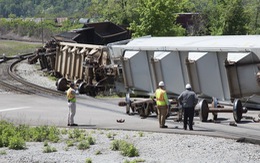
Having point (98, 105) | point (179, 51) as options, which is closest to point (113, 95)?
point (98, 105)

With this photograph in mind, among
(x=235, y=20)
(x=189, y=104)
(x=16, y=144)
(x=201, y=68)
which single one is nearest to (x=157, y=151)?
(x=189, y=104)

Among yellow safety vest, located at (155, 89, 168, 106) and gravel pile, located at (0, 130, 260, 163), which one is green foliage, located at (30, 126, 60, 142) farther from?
yellow safety vest, located at (155, 89, 168, 106)

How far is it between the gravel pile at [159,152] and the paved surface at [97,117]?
899 millimetres

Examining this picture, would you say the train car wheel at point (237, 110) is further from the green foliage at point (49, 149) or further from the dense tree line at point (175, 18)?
the dense tree line at point (175, 18)

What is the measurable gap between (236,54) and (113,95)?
872 cm

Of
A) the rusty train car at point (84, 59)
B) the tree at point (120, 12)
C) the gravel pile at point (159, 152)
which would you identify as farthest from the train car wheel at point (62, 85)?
the tree at point (120, 12)

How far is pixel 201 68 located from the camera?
2400cm

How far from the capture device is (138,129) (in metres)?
18.6

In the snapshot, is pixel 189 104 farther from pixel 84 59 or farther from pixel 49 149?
pixel 84 59

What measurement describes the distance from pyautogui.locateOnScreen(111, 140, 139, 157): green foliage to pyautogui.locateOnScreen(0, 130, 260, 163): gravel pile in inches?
5.0

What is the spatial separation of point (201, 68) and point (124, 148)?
995cm

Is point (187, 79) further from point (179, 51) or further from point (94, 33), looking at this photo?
point (94, 33)

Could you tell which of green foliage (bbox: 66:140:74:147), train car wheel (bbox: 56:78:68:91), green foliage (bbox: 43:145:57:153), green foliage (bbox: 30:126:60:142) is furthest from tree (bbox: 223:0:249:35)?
green foliage (bbox: 43:145:57:153)

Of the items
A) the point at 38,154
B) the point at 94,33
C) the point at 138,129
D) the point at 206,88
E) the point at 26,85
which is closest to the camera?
the point at 38,154
